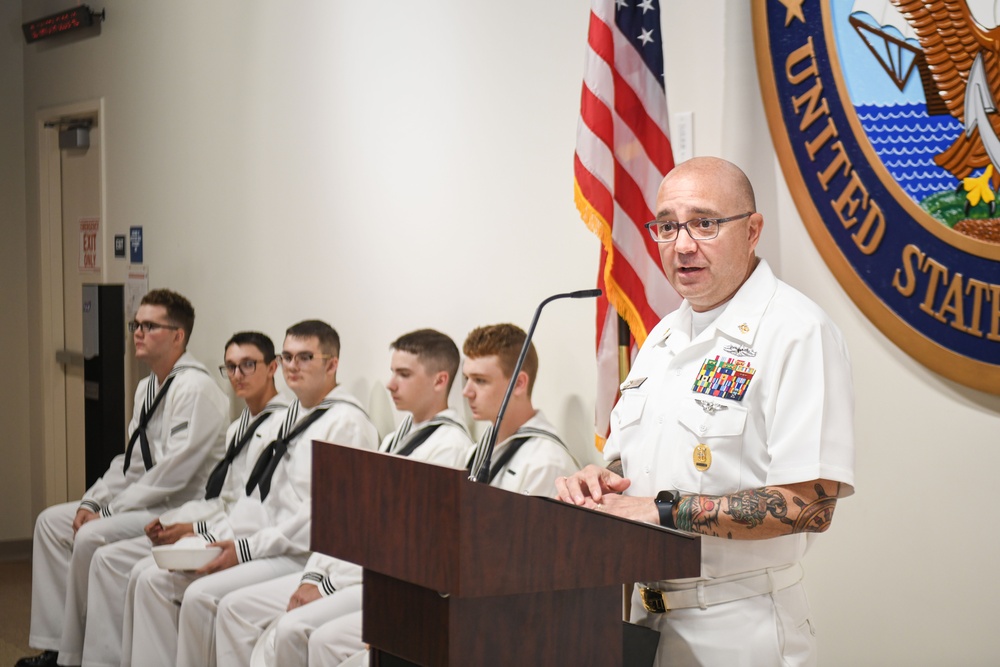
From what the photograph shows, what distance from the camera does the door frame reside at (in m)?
7.02

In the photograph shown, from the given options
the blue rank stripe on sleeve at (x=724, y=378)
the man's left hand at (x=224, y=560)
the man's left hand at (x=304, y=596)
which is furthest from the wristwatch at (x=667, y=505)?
the man's left hand at (x=224, y=560)

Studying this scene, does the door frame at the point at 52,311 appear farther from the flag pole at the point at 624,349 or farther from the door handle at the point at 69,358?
the flag pole at the point at 624,349

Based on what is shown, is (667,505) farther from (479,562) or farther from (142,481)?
(142,481)

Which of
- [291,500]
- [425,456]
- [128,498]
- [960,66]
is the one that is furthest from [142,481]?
[960,66]

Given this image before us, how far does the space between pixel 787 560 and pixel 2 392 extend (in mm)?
6410

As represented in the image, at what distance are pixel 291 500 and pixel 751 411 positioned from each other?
2573mm

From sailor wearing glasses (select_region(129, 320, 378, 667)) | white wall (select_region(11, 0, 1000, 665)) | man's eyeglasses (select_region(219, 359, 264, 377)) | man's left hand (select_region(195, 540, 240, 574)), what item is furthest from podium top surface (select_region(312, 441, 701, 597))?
man's eyeglasses (select_region(219, 359, 264, 377))

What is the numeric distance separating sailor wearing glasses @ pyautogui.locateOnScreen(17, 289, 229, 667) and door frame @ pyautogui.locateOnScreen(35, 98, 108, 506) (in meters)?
1.95

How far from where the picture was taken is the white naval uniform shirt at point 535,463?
3.36 metres

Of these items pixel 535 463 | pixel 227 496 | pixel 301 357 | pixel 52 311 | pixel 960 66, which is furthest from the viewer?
pixel 52 311

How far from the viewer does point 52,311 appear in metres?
7.08

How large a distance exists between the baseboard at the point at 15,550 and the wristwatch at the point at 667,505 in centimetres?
632

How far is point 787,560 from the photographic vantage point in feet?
6.82

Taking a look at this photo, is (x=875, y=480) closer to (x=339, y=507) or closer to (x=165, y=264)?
(x=339, y=507)
